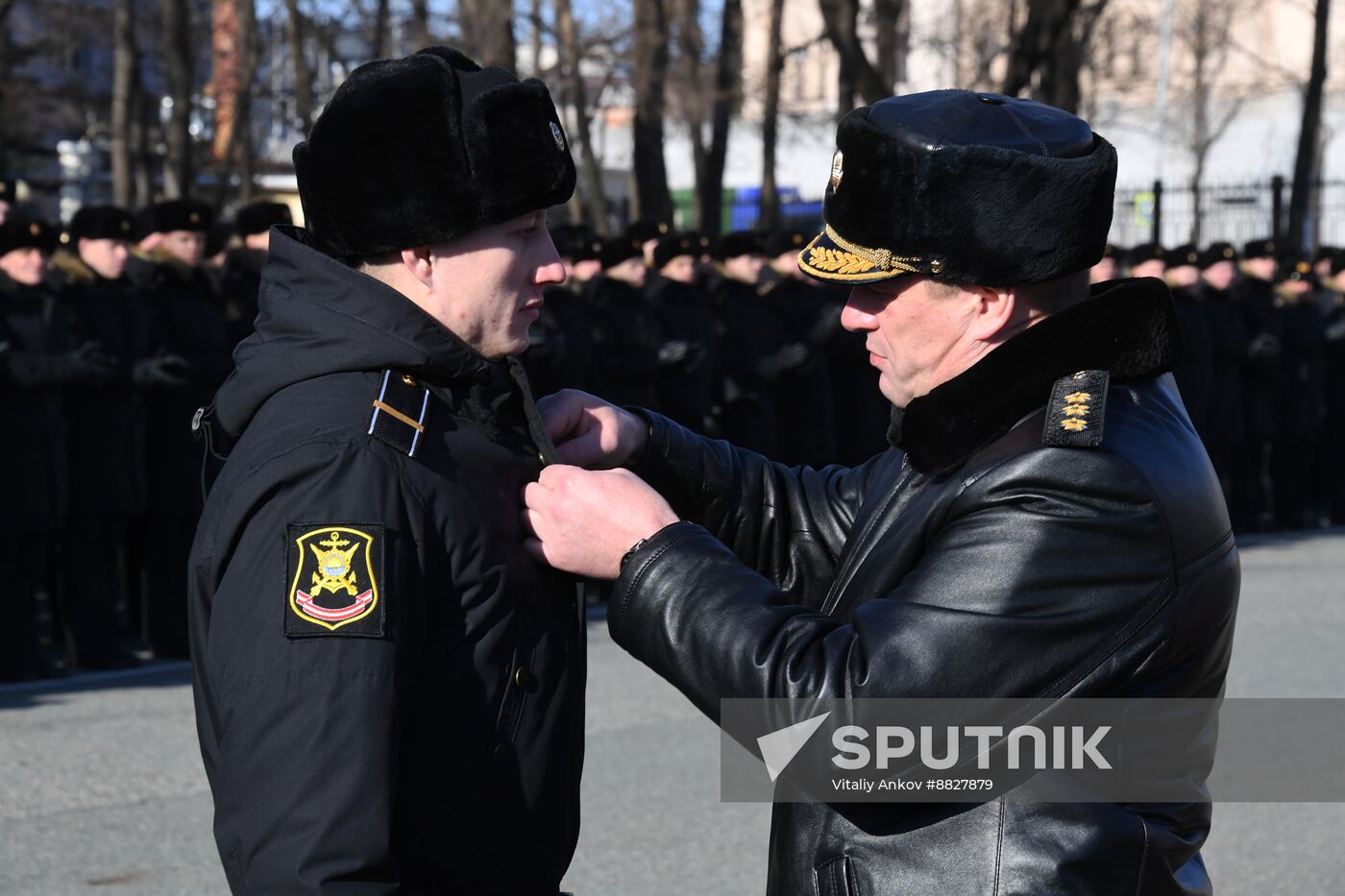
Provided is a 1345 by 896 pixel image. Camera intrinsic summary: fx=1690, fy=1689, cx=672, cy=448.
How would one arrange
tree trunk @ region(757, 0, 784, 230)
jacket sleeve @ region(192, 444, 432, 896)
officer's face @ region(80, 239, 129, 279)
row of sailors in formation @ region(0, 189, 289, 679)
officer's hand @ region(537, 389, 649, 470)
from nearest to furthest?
jacket sleeve @ region(192, 444, 432, 896) → officer's hand @ region(537, 389, 649, 470) → row of sailors in formation @ region(0, 189, 289, 679) → officer's face @ region(80, 239, 129, 279) → tree trunk @ region(757, 0, 784, 230)

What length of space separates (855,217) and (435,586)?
759 millimetres

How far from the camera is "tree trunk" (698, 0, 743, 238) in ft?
68.2

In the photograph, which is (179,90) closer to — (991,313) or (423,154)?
(423,154)

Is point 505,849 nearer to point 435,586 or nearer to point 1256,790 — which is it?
point 435,586

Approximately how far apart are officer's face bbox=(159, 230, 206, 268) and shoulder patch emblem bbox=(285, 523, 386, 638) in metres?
7.11

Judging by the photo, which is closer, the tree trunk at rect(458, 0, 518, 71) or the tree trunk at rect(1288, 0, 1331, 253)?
the tree trunk at rect(458, 0, 518, 71)

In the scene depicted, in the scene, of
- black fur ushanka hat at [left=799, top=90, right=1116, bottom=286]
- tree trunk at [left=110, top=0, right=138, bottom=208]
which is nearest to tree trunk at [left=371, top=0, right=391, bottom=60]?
tree trunk at [left=110, top=0, right=138, bottom=208]

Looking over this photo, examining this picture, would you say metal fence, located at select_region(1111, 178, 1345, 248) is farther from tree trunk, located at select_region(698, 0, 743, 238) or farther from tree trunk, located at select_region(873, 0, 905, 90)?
tree trunk, located at select_region(698, 0, 743, 238)

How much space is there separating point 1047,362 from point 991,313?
0.37ft

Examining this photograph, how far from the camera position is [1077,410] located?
2182 mm

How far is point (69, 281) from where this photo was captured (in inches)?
328

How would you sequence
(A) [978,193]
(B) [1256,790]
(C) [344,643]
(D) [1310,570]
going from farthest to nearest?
(D) [1310,570], (B) [1256,790], (A) [978,193], (C) [344,643]

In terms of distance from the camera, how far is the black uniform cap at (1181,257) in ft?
44.0

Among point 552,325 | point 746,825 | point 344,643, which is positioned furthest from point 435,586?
point 552,325
